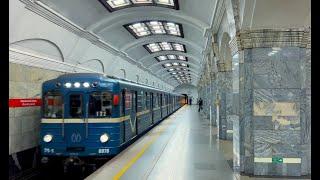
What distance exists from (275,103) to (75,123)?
4984mm

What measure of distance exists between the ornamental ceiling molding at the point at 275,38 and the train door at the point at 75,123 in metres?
4.53

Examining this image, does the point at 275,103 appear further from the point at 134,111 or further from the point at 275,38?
the point at 134,111

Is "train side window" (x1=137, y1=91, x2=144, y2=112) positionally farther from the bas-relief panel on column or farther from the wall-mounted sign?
the bas-relief panel on column

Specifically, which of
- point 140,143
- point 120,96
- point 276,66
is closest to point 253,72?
point 276,66

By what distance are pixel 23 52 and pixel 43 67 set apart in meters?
1.58

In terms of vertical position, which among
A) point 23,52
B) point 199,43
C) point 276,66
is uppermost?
point 199,43

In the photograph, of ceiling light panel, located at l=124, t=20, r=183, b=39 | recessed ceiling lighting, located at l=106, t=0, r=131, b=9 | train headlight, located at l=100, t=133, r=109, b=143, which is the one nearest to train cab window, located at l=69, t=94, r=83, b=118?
train headlight, located at l=100, t=133, r=109, b=143

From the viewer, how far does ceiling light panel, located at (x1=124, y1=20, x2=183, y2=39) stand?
59.7ft

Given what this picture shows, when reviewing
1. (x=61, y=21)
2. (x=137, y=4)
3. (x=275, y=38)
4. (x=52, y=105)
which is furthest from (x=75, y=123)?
(x=137, y=4)

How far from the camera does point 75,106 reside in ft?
30.8

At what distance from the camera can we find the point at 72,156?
9.05 meters

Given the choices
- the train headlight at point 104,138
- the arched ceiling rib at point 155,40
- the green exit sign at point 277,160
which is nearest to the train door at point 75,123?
the train headlight at point 104,138

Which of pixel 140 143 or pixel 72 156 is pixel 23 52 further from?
pixel 140 143

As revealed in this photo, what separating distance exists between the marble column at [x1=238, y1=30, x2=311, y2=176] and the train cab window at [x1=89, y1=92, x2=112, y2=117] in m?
3.77
